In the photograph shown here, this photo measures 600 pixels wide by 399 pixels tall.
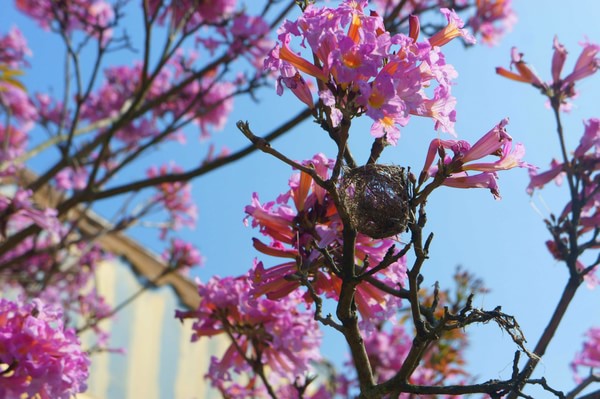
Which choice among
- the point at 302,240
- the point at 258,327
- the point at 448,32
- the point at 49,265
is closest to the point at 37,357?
the point at 258,327

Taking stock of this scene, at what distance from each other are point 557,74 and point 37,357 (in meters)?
1.85

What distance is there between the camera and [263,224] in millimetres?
1366

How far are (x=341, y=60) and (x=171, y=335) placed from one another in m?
6.07

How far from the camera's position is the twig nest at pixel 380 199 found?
1160mm

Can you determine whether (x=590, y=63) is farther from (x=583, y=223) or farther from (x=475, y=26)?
(x=475, y=26)

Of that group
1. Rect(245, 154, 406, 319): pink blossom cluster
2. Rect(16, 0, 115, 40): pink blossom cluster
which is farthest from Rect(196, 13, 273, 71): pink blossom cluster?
Rect(245, 154, 406, 319): pink blossom cluster

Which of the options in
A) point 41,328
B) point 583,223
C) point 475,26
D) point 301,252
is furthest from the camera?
point 475,26

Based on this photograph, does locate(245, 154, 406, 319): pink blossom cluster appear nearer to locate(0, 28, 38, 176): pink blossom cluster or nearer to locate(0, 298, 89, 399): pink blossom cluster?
locate(0, 298, 89, 399): pink blossom cluster

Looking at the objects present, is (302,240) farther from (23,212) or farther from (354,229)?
(23,212)

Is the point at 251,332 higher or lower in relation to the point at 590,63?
lower

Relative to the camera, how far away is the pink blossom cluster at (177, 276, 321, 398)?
5.88ft

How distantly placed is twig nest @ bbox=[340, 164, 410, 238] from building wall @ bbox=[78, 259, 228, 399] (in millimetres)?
5066

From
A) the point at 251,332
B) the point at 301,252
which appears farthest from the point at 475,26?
the point at 301,252

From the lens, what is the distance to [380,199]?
1.16m
